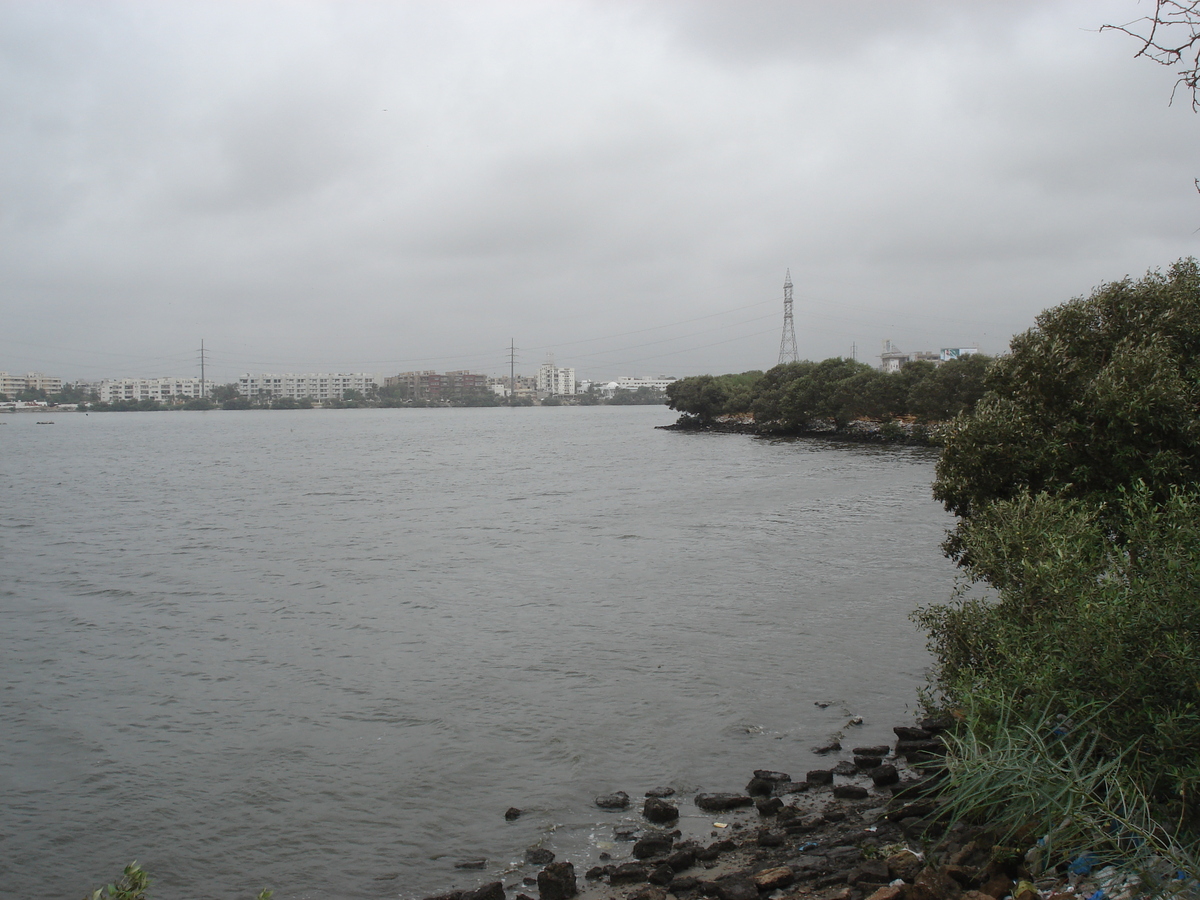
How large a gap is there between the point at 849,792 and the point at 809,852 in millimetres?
2648

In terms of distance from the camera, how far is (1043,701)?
1063cm

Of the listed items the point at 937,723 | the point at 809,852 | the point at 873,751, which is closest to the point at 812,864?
the point at 809,852

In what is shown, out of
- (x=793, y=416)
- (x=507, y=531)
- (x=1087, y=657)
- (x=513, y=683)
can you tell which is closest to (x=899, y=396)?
(x=793, y=416)

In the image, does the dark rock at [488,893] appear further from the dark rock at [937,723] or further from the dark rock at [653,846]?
the dark rock at [937,723]

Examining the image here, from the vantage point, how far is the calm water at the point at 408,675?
1416 cm

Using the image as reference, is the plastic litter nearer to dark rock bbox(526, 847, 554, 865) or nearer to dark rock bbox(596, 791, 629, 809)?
dark rock bbox(526, 847, 554, 865)

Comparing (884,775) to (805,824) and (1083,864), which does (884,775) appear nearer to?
(805,824)

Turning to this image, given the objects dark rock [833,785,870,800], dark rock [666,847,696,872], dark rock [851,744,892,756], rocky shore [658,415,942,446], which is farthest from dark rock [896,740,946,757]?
rocky shore [658,415,942,446]

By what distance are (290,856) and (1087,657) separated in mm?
12199

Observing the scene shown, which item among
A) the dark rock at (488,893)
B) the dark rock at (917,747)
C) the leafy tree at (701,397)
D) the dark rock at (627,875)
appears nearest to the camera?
the dark rock at (488,893)

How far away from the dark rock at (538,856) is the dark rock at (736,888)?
118 inches

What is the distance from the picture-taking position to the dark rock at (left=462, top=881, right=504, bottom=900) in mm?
11234

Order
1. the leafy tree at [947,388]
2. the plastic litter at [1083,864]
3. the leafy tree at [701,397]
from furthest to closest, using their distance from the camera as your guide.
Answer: the leafy tree at [701,397], the leafy tree at [947,388], the plastic litter at [1083,864]

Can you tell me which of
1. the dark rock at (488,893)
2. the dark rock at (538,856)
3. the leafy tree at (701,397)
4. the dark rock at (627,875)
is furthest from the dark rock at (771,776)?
the leafy tree at (701,397)
